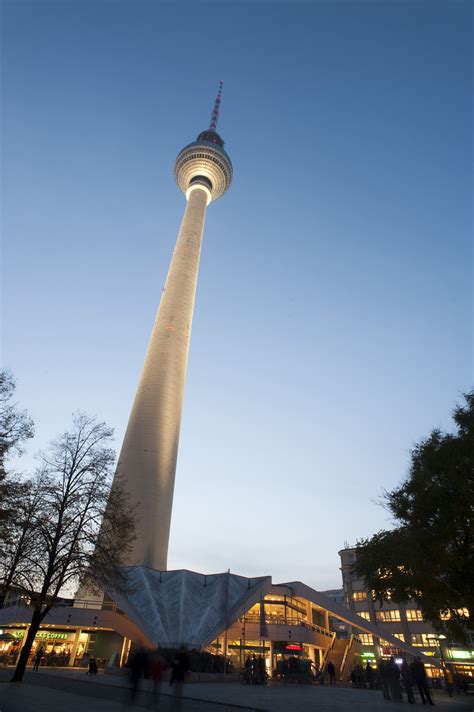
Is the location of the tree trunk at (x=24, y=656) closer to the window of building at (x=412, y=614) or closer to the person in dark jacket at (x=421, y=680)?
the person in dark jacket at (x=421, y=680)

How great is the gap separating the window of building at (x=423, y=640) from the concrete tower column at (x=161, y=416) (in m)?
48.5

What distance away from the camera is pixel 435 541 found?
21656 mm

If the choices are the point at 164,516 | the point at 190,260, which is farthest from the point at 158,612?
the point at 190,260

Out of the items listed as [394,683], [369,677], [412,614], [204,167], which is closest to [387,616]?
[412,614]

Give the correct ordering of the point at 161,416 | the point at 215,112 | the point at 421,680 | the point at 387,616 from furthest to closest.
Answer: the point at 215,112 < the point at 387,616 < the point at 161,416 < the point at 421,680

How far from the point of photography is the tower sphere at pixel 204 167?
102 meters

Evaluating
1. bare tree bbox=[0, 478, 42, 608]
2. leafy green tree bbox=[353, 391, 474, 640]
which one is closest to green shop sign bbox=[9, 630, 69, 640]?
bare tree bbox=[0, 478, 42, 608]

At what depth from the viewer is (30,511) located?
2448cm

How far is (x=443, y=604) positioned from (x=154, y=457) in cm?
4514

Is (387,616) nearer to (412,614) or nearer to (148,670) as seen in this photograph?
(412,614)

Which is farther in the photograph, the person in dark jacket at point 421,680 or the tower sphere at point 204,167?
the tower sphere at point 204,167

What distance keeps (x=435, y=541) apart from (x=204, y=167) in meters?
96.4

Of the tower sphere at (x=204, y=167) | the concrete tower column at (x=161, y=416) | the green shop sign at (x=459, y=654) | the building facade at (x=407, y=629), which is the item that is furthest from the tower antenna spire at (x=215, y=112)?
the green shop sign at (x=459, y=654)

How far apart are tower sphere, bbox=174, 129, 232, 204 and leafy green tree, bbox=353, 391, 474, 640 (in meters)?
89.0
